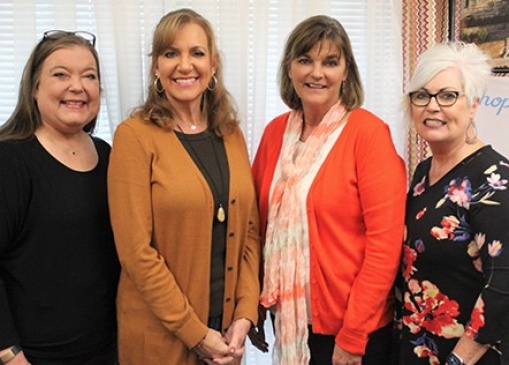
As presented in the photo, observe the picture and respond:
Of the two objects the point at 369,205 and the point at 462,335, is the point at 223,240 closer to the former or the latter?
the point at 369,205

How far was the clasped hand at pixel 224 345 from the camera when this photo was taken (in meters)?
1.43

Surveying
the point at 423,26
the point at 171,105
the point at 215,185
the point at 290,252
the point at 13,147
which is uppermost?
the point at 423,26

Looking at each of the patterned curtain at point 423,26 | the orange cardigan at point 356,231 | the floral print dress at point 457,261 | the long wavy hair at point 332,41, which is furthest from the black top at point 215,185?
the patterned curtain at point 423,26

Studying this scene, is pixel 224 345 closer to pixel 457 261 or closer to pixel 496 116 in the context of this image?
pixel 457 261

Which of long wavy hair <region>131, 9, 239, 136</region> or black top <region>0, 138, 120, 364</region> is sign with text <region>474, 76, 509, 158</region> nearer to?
long wavy hair <region>131, 9, 239, 136</region>

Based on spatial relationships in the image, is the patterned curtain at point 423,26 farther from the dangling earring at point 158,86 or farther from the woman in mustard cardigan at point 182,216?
the dangling earring at point 158,86

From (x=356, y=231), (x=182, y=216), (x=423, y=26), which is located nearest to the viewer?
(x=182, y=216)

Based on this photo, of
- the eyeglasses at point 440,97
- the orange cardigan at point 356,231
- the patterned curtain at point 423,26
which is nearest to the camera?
the eyeglasses at point 440,97

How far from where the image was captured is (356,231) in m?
1.48

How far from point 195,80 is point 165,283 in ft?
1.95

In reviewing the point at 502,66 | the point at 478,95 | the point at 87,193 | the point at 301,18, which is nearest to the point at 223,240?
the point at 87,193

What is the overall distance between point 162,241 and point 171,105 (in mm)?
410

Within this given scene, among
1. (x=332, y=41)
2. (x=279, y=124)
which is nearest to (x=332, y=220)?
(x=279, y=124)

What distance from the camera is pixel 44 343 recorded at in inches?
54.1
